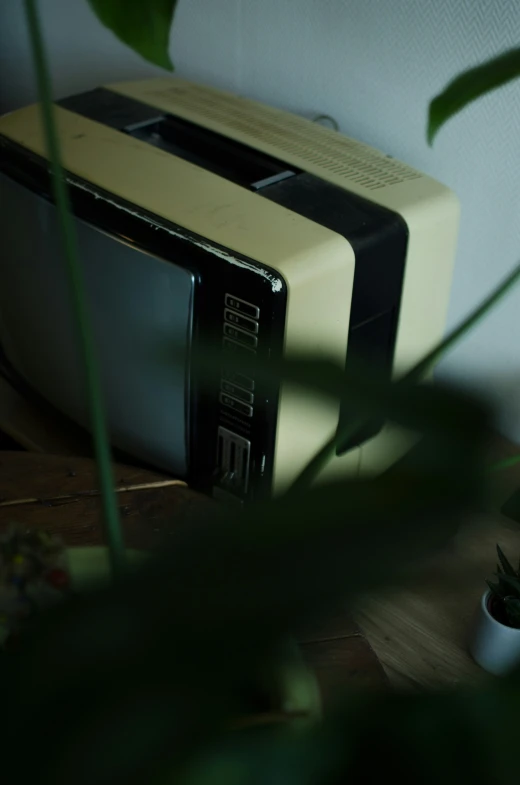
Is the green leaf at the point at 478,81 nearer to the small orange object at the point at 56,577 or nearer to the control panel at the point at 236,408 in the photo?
the small orange object at the point at 56,577

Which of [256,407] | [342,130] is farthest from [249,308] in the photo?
[342,130]

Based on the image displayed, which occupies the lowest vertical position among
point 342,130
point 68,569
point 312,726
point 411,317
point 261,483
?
point 261,483

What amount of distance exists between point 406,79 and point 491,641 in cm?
84

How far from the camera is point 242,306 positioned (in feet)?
3.11

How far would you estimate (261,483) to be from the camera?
1064 mm

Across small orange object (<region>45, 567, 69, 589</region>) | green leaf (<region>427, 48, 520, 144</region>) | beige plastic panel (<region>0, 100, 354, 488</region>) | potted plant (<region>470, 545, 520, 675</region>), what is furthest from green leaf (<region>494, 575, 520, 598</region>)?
green leaf (<region>427, 48, 520, 144</region>)

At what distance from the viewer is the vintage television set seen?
96cm

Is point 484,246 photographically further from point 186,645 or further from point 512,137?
point 186,645

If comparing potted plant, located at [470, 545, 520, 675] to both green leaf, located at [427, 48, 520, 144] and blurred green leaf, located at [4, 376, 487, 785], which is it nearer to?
green leaf, located at [427, 48, 520, 144]

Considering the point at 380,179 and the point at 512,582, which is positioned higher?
the point at 380,179

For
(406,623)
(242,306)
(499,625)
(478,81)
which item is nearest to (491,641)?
(499,625)

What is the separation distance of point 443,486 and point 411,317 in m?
0.99

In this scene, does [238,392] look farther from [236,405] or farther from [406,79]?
[406,79]

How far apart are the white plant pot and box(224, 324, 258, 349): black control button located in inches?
20.0
